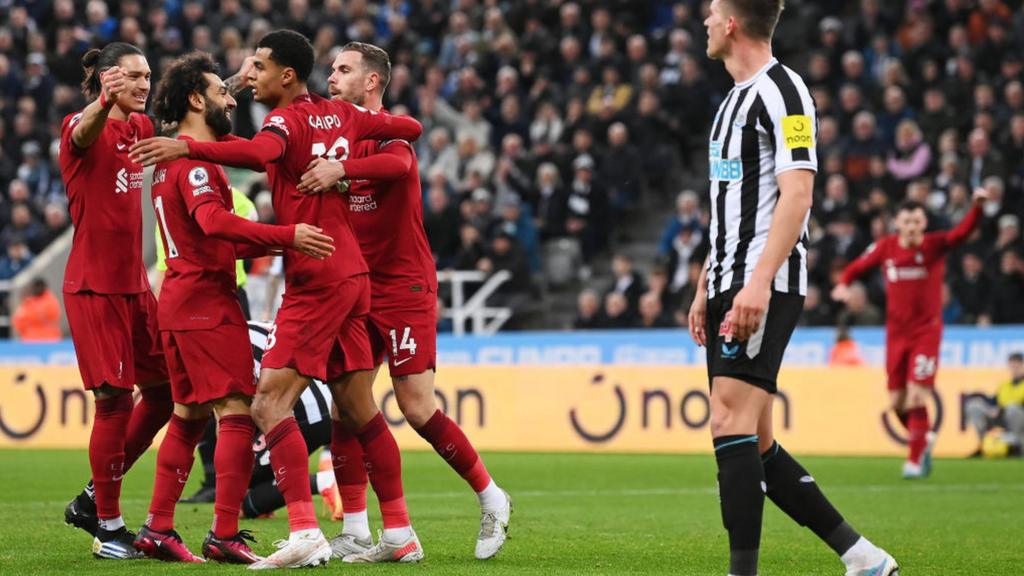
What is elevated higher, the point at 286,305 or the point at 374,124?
the point at 374,124

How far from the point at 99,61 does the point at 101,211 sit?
73cm

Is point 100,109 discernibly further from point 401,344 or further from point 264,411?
point 401,344

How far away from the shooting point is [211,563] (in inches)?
277

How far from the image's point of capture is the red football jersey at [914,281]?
1438 centimetres

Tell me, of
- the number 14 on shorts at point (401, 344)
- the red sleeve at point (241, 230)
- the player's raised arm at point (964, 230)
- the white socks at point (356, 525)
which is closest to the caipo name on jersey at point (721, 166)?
the red sleeve at point (241, 230)

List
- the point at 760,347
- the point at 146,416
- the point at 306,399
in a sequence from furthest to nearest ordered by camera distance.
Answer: the point at 306,399, the point at 146,416, the point at 760,347

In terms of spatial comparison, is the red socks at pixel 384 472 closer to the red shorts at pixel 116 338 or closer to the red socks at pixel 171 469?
the red socks at pixel 171 469

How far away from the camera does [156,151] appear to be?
6.46 meters

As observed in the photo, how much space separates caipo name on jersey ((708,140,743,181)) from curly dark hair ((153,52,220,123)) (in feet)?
7.98

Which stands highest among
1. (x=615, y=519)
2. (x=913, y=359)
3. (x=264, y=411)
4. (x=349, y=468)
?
(x=264, y=411)

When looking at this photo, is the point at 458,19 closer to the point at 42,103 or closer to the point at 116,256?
the point at 42,103

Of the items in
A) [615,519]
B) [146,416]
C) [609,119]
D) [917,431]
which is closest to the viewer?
[146,416]

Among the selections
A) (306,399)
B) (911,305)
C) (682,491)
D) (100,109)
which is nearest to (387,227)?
(100,109)

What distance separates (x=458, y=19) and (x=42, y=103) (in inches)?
281
